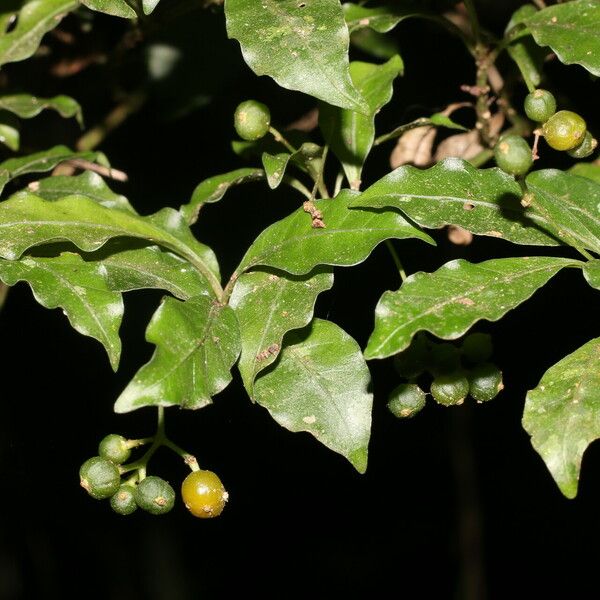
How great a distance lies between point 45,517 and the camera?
13.4 ft

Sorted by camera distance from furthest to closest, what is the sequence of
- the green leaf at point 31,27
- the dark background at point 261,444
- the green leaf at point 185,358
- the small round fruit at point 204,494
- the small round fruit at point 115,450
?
the dark background at point 261,444, the green leaf at point 31,27, the small round fruit at point 115,450, the small round fruit at point 204,494, the green leaf at point 185,358

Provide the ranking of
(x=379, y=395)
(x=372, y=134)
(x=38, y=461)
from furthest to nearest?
(x=38, y=461) → (x=379, y=395) → (x=372, y=134)

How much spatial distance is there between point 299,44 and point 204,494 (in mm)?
668

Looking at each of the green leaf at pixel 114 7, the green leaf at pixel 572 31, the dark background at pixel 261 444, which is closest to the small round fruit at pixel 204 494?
the green leaf at pixel 114 7

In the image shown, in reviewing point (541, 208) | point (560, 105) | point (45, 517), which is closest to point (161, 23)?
point (560, 105)

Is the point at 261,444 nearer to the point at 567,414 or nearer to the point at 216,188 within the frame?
the point at 216,188

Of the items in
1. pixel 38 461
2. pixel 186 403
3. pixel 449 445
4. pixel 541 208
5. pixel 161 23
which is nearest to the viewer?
pixel 186 403

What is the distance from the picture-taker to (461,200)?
4.39 feet

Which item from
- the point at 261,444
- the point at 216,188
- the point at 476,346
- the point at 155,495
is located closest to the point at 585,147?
the point at 476,346

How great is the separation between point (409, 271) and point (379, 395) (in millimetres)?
707

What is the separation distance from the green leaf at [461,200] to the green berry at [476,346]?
170 millimetres

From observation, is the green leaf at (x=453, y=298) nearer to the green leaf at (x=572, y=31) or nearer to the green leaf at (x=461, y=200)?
the green leaf at (x=461, y=200)

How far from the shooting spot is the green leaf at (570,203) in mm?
1365

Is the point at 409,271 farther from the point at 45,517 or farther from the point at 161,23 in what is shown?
the point at 45,517
